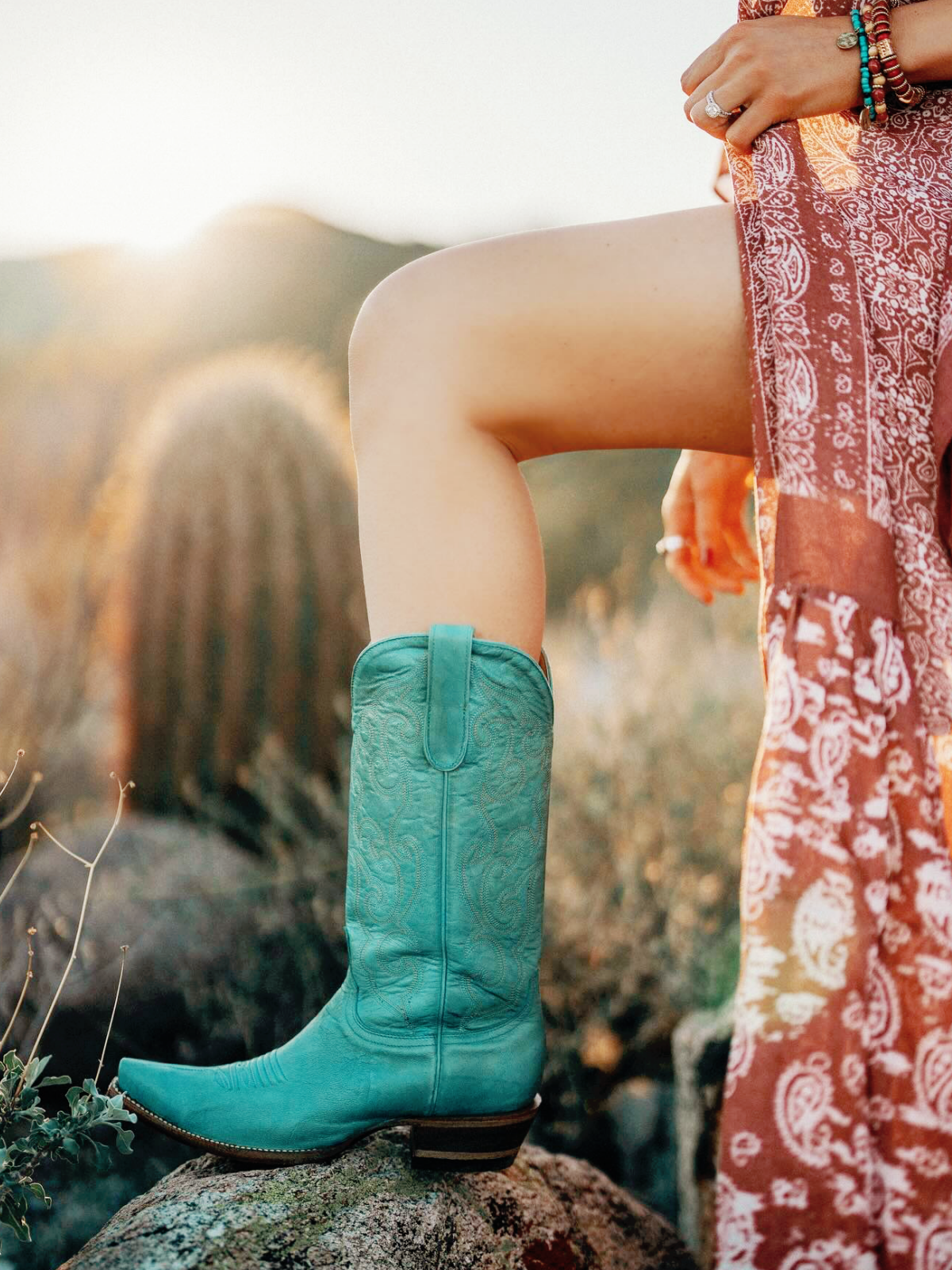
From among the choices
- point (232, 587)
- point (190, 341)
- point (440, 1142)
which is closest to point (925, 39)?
point (440, 1142)

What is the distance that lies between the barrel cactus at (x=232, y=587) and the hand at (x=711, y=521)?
1078mm

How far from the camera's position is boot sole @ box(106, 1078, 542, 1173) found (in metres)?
0.95

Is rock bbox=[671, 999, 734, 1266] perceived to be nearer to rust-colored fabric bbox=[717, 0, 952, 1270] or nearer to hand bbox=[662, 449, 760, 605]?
hand bbox=[662, 449, 760, 605]

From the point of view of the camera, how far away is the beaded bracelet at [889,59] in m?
0.95

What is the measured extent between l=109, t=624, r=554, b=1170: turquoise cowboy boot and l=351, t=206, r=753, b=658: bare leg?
0.06 meters

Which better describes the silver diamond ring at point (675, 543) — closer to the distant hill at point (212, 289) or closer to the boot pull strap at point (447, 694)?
the boot pull strap at point (447, 694)

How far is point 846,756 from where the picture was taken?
0.75 meters

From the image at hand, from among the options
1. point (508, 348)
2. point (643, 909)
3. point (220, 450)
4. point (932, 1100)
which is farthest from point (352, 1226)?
point (220, 450)

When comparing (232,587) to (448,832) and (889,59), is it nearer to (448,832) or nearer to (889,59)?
(448,832)

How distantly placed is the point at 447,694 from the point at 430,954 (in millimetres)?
237

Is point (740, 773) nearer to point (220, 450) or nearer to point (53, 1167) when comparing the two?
point (220, 450)

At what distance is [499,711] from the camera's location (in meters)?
0.95

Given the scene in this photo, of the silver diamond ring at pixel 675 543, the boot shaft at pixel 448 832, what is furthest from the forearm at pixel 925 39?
the boot shaft at pixel 448 832

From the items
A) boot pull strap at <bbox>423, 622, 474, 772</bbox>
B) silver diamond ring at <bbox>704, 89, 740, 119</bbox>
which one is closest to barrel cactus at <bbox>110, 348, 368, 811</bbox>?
boot pull strap at <bbox>423, 622, 474, 772</bbox>
